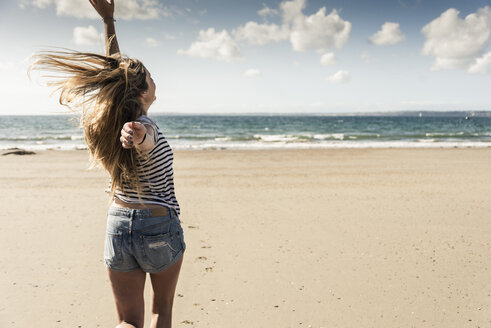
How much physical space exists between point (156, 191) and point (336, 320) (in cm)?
244

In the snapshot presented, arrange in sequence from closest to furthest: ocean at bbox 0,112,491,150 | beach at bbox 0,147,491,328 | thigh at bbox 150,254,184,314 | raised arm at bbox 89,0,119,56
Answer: thigh at bbox 150,254,184,314, raised arm at bbox 89,0,119,56, beach at bbox 0,147,491,328, ocean at bbox 0,112,491,150

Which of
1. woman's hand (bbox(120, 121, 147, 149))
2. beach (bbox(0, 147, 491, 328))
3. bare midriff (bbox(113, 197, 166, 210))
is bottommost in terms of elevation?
beach (bbox(0, 147, 491, 328))

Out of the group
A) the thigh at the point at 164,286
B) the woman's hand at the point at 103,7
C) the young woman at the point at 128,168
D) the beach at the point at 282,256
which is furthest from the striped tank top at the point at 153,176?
the beach at the point at 282,256

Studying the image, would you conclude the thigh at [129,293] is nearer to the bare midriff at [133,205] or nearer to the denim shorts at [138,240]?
the denim shorts at [138,240]

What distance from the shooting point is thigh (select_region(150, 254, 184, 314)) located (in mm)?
1868

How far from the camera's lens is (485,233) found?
5484 millimetres

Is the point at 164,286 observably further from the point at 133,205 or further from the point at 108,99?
the point at 108,99

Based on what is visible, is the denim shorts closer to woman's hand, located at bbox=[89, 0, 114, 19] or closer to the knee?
the knee

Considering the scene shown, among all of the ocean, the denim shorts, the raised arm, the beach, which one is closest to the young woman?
the denim shorts

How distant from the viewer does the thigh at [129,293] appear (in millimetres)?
1810

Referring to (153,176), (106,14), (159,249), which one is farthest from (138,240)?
(106,14)

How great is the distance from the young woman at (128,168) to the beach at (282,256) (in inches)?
68.1

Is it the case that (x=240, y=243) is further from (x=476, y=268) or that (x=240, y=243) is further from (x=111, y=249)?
(x=111, y=249)

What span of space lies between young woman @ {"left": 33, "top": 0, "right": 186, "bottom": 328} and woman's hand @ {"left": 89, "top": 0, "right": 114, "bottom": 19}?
2.20 feet
